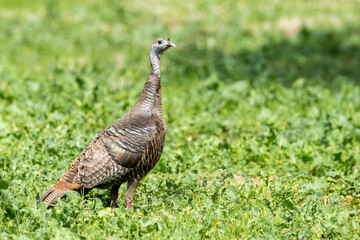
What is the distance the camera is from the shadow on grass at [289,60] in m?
12.7

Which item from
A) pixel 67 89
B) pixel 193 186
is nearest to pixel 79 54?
pixel 67 89

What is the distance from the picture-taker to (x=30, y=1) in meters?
19.4

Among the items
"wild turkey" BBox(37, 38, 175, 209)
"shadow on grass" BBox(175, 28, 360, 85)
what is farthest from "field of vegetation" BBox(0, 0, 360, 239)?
"wild turkey" BBox(37, 38, 175, 209)

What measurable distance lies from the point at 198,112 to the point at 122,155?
177 inches

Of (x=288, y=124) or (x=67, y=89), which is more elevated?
(x=67, y=89)

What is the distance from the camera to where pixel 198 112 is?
409 inches

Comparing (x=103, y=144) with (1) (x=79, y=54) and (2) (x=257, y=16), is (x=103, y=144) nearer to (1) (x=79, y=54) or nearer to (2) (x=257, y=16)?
(1) (x=79, y=54)

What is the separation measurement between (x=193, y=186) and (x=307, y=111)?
4.31 meters

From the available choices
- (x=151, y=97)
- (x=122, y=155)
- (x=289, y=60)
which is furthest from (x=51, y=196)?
(x=289, y=60)

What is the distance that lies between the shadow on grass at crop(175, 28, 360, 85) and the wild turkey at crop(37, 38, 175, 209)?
6069mm

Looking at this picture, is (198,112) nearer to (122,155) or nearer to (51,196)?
(122,155)

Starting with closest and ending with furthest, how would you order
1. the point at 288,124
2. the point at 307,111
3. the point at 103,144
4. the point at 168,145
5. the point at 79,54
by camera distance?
the point at 103,144 < the point at 168,145 < the point at 288,124 < the point at 307,111 < the point at 79,54

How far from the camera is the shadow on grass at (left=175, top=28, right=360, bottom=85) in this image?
41.7 ft

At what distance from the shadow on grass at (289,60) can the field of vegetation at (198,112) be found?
0.04 metres
